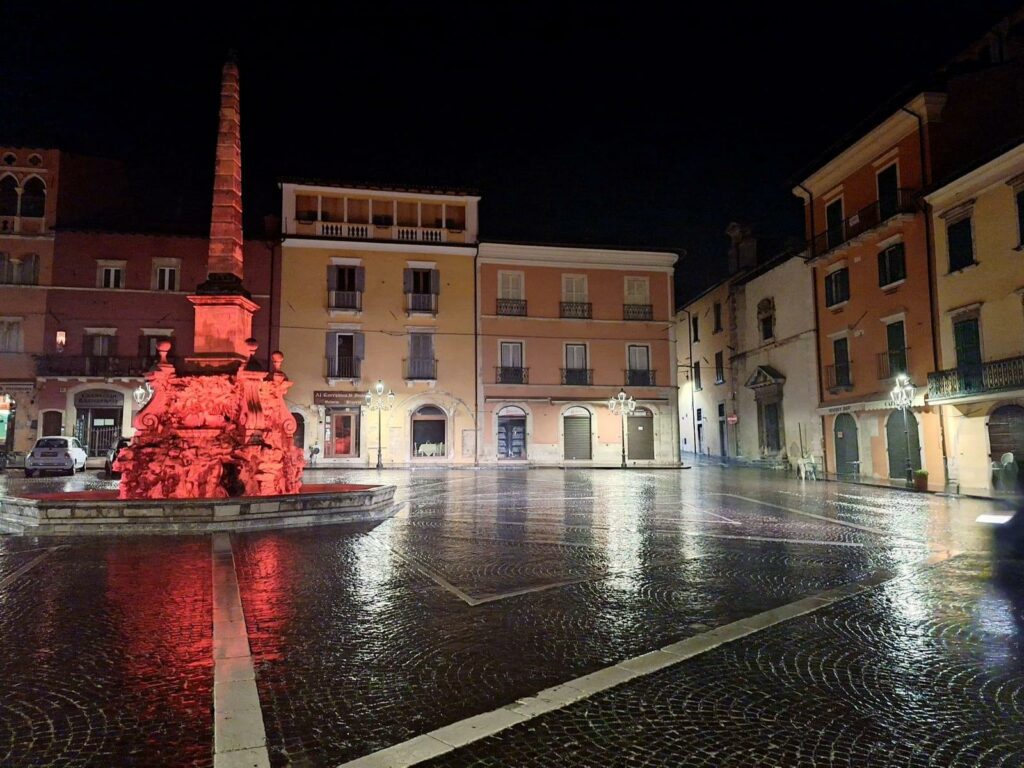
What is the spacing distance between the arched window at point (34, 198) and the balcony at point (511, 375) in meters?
23.9

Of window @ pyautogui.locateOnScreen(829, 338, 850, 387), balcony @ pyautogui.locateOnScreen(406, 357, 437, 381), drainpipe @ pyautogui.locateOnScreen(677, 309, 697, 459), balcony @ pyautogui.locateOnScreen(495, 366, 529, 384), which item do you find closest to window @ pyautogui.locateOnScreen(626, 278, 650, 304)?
balcony @ pyautogui.locateOnScreen(495, 366, 529, 384)

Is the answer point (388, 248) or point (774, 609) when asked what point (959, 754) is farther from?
point (388, 248)

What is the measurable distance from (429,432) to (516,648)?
29.7 metres

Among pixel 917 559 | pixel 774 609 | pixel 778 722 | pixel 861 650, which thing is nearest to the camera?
pixel 778 722

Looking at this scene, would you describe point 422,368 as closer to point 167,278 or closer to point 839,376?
point 167,278

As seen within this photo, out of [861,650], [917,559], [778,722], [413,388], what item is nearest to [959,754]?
[778,722]

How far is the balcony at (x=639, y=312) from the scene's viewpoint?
36.5 meters

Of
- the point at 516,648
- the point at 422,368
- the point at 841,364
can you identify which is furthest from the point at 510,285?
the point at 516,648

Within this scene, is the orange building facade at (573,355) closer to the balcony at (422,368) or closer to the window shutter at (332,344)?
the balcony at (422,368)

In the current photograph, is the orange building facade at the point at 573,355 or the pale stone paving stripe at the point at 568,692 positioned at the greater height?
the orange building facade at the point at 573,355

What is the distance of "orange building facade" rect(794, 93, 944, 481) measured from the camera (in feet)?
73.3

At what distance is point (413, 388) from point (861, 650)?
30147 millimetres

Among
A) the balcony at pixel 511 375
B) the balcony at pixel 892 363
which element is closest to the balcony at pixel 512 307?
the balcony at pixel 511 375

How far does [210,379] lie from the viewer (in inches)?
510
